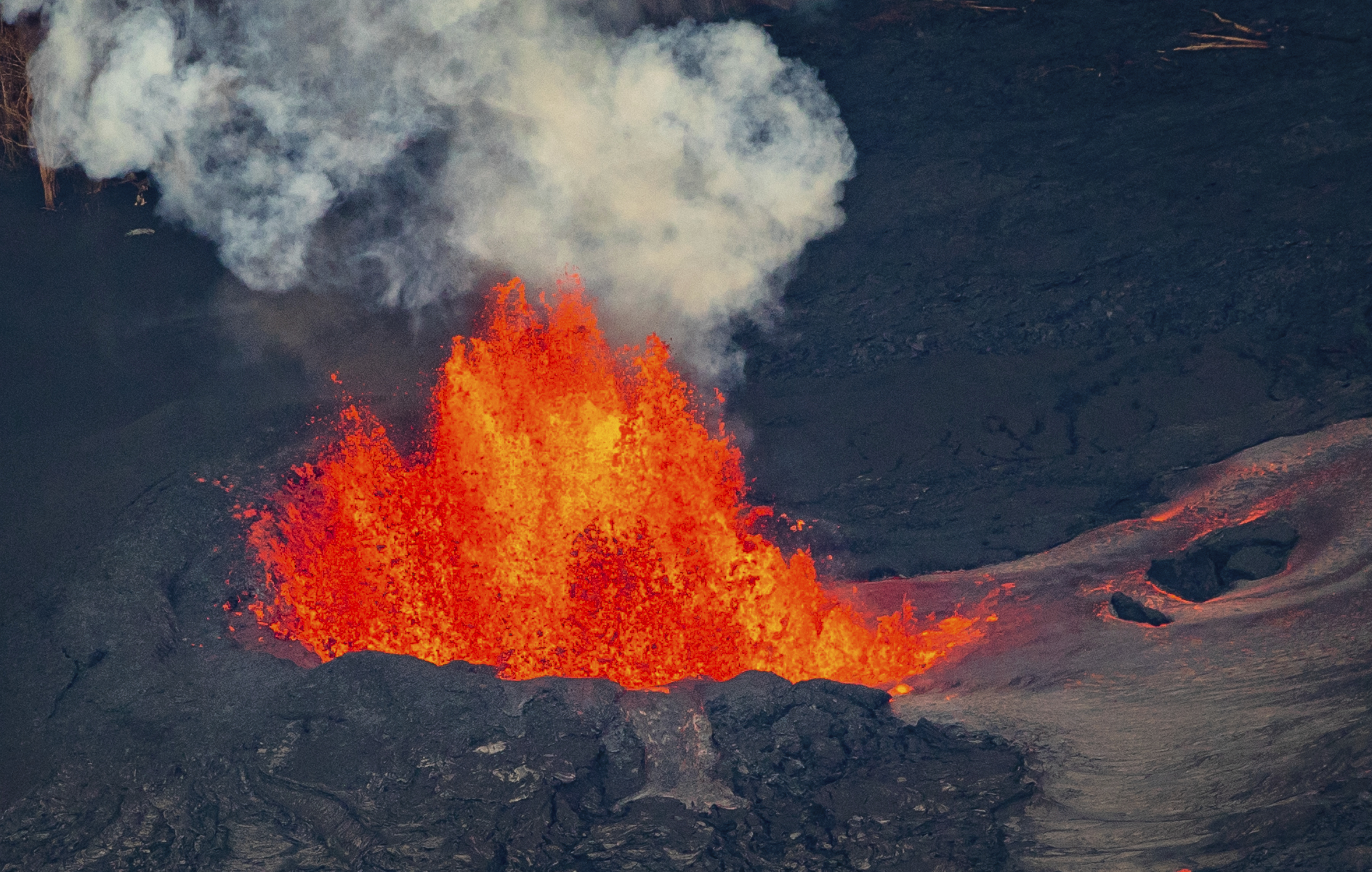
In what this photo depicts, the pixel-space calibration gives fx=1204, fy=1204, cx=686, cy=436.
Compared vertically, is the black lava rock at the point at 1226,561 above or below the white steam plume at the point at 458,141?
below

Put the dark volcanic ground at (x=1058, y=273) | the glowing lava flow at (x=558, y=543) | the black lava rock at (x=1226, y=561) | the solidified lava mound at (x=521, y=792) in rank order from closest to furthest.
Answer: the solidified lava mound at (x=521, y=792) < the black lava rock at (x=1226, y=561) < the glowing lava flow at (x=558, y=543) < the dark volcanic ground at (x=1058, y=273)

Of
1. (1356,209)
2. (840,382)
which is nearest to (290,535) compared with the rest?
(840,382)

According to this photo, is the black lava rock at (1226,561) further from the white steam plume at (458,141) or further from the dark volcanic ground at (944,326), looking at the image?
the white steam plume at (458,141)

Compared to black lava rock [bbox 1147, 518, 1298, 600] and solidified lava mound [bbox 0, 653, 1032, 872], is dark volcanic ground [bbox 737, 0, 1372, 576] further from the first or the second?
solidified lava mound [bbox 0, 653, 1032, 872]

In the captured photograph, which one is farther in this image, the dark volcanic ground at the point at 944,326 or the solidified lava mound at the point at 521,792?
the dark volcanic ground at the point at 944,326

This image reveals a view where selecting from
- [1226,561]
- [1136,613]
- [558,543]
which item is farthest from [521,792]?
[1226,561]

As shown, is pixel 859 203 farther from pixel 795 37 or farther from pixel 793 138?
pixel 795 37

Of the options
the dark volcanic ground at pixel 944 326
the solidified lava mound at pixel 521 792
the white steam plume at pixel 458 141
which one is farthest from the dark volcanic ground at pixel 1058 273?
the solidified lava mound at pixel 521 792

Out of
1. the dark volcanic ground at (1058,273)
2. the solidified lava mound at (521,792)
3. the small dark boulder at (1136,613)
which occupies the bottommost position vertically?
the solidified lava mound at (521,792)

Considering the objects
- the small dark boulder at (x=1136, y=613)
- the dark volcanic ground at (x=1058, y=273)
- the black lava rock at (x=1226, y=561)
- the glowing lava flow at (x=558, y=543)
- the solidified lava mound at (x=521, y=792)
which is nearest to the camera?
the solidified lava mound at (x=521, y=792)
